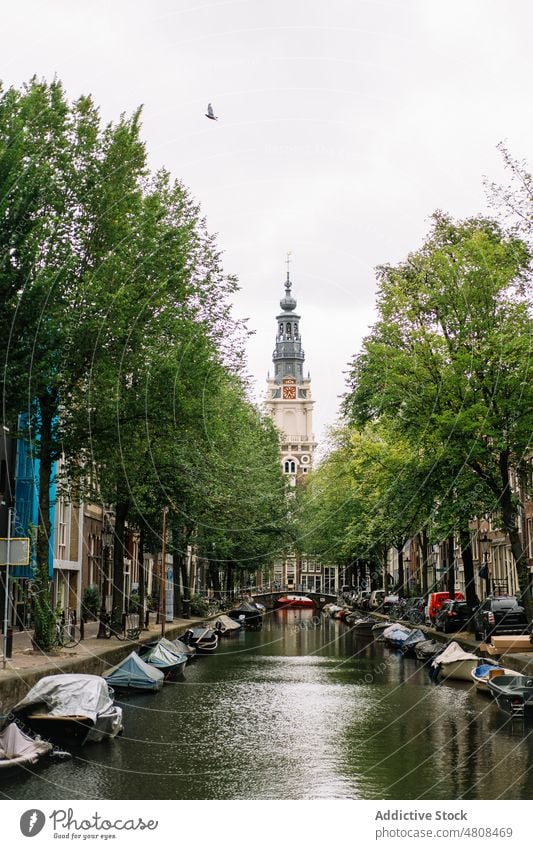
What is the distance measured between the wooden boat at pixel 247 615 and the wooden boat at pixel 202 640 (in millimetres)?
30868

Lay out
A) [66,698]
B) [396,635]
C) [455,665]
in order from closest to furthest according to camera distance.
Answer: [66,698]
[455,665]
[396,635]

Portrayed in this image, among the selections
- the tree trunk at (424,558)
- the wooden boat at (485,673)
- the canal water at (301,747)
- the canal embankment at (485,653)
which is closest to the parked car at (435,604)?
the canal embankment at (485,653)

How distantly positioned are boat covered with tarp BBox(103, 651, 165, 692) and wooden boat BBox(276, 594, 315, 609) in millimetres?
111981

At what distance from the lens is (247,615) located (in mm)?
85375

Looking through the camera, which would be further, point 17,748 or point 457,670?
point 457,670

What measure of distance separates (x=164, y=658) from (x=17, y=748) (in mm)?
17621

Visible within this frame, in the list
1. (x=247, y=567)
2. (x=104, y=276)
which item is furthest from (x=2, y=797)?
(x=247, y=567)

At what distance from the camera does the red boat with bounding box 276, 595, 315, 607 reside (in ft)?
470

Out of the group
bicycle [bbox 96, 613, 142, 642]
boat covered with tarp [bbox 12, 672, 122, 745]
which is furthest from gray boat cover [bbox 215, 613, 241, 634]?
boat covered with tarp [bbox 12, 672, 122, 745]

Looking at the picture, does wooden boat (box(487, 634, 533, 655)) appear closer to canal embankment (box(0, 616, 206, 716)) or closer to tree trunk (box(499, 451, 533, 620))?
tree trunk (box(499, 451, 533, 620))

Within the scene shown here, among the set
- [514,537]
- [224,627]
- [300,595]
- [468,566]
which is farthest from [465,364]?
[300,595]

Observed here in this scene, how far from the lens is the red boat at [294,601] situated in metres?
143

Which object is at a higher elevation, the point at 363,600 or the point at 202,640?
the point at 363,600

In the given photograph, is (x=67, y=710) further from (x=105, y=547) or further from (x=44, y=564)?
(x=105, y=547)
